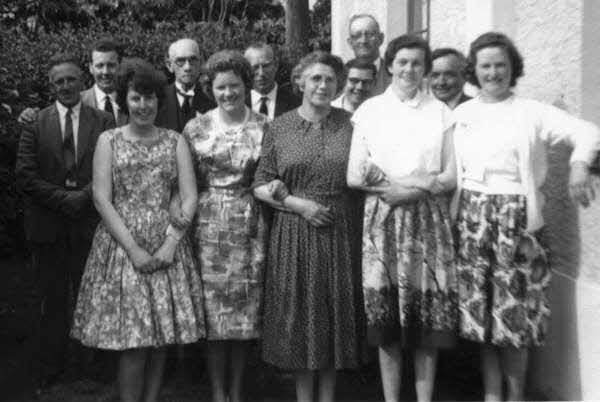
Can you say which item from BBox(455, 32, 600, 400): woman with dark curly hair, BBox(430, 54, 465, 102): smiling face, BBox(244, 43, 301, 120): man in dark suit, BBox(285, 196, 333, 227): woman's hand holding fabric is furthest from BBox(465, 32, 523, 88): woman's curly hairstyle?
BBox(244, 43, 301, 120): man in dark suit

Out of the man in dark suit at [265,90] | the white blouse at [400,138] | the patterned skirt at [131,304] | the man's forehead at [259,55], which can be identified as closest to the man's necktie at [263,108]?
the man in dark suit at [265,90]

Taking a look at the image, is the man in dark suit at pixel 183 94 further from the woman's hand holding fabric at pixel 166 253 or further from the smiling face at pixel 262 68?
the woman's hand holding fabric at pixel 166 253

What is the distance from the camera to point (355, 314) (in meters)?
4.86

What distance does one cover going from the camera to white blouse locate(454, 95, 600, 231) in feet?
15.2

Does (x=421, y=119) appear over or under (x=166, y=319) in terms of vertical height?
over

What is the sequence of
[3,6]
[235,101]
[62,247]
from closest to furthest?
[235,101] → [62,247] → [3,6]

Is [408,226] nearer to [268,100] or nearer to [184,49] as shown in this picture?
Answer: [268,100]

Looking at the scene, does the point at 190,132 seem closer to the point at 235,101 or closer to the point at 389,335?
the point at 235,101

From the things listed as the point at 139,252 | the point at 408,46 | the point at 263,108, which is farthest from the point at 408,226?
the point at 263,108

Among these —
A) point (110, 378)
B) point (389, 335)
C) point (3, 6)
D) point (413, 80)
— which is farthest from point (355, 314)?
point (3, 6)

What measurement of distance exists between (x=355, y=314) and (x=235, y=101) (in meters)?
1.41

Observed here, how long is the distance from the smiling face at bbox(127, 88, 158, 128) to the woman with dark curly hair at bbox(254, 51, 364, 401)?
68 centimetres

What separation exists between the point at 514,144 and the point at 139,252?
7.03 feet

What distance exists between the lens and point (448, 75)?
17.7 feet
